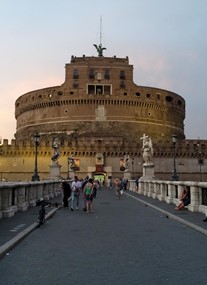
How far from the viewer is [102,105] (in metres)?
84.4

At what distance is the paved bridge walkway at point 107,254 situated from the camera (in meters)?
5.62

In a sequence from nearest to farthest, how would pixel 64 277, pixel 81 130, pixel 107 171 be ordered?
pixel 64 277
pixel 107 171
pixel 81 130

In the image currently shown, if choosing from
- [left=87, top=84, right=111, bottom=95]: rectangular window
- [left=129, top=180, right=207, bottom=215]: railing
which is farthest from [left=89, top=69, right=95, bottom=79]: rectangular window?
[left=129, top=180, right=207, bottom=215]: railing

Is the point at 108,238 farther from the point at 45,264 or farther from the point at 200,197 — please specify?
the point at 200,197

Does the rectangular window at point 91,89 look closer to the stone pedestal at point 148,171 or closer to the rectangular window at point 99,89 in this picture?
the rectangular window at point 99,89

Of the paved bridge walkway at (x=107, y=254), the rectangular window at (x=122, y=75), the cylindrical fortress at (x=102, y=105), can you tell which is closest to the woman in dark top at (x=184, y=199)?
the paved bridge walkway at (x=107, y=254)

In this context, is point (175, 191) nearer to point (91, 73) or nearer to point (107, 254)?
point (107, 254)

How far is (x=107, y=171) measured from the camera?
241 feet

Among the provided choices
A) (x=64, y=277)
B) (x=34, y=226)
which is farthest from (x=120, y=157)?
(x=64, y=277)

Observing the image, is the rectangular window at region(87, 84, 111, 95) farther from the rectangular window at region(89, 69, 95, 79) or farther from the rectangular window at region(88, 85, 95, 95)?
the rectangular window at region(89, 69, 95, 79)

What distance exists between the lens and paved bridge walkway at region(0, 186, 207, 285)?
18.5 feet

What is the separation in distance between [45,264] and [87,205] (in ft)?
31.9

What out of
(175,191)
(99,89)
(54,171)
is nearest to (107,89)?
(99,89)

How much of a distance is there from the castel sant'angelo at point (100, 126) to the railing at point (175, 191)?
4271 centimetres
